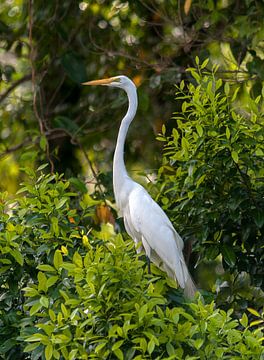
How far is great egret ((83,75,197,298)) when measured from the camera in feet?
11.5

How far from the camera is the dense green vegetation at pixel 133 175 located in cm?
251

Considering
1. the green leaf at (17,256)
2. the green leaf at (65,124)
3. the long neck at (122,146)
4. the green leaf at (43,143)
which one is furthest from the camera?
the green leaf at (65,124)

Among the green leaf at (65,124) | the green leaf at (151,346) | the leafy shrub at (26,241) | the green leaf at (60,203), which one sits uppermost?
the green leaf at (151,346)

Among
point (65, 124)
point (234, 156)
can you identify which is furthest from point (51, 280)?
point (65, 124)

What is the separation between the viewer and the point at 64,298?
2609 mm

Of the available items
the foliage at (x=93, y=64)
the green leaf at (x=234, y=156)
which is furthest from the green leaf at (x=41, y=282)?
the foliage at (x=93, y=64)

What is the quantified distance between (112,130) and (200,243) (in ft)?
6.34

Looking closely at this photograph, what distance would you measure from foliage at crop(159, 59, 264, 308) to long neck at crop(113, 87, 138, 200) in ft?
0.67

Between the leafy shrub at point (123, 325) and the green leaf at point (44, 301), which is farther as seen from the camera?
the green leaf at point (44, 301)

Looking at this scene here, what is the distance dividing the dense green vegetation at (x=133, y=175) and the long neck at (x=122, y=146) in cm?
16

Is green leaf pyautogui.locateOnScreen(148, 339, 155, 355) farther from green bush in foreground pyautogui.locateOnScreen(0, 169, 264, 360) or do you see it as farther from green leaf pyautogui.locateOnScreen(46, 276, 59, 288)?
green leaf pyautogui.locateOnScreen(46, 276, 59, 288)

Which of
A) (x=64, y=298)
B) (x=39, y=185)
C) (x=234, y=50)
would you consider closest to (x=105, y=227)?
(x=234, y=50)

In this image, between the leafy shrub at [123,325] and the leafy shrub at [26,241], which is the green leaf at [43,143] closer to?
the leafy shrub at [26,241]

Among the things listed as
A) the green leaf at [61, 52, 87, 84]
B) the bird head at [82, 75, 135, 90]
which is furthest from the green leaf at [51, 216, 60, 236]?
the green leaf at [61, 52, 87, 84]
